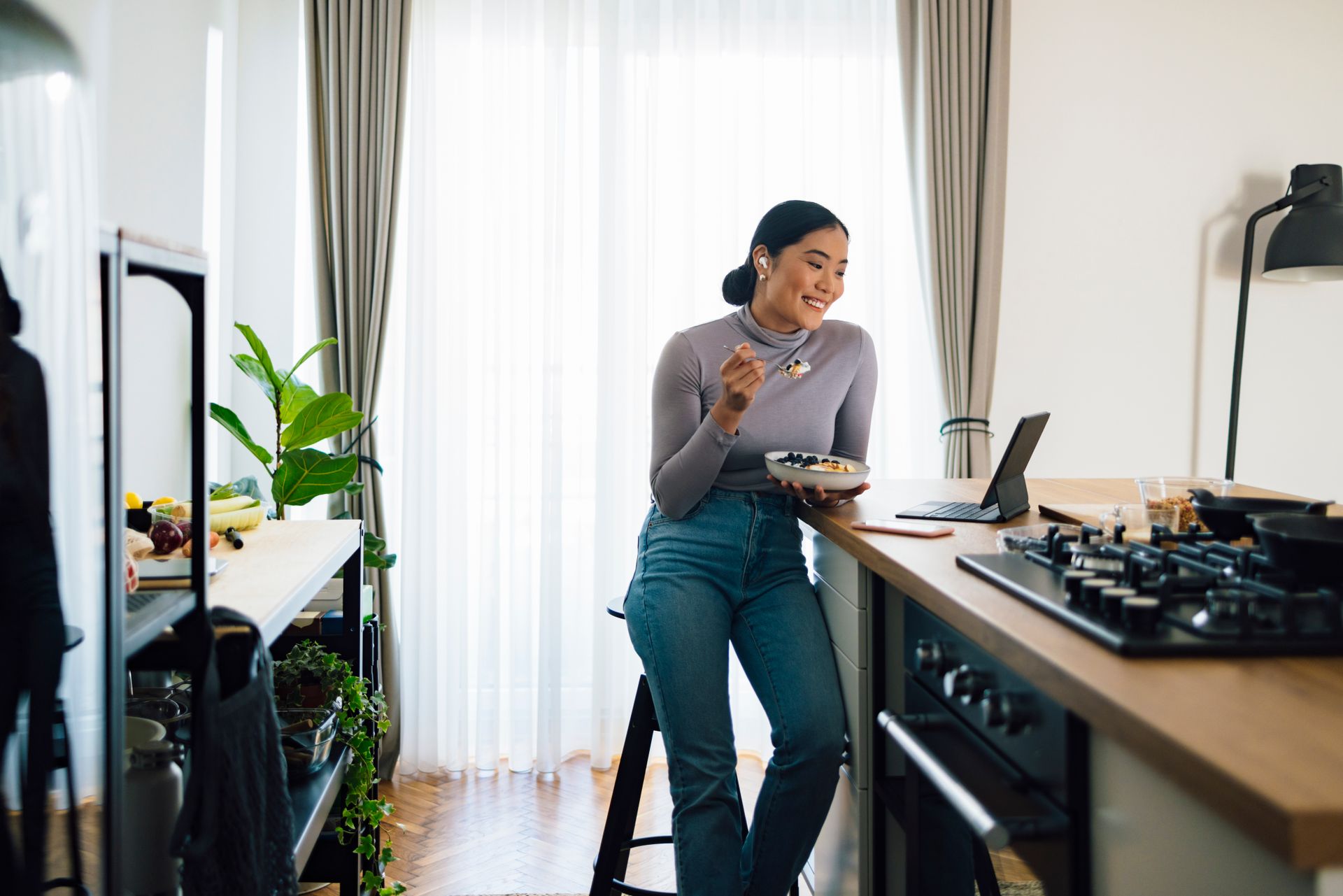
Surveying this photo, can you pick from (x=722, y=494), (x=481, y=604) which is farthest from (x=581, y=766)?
(x=722, y=494)

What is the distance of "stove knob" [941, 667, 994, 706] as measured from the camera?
93 centimetres

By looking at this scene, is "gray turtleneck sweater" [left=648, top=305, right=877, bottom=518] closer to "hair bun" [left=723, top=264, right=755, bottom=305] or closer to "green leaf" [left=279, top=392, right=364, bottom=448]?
"hair bun" [left=723, top=264, right=755, bottom=305]

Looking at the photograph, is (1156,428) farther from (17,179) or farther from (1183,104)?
(17,179)

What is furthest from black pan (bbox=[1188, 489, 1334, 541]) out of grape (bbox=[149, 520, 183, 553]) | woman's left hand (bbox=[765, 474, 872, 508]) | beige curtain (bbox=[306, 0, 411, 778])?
beige curtain (bbox=[306, 0, 411, 778])

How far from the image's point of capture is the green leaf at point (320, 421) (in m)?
2.15

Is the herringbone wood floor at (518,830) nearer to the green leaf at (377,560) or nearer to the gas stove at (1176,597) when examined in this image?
the green leaf at (377,560)

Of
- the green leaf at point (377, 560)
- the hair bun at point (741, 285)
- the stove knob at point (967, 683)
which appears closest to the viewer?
the stove knob at point (967, 683)

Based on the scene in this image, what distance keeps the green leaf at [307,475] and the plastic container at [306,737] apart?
2.13 feet

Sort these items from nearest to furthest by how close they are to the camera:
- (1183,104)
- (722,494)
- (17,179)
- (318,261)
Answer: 1. (17,179)
2. (722,494)
3. (318,261)
4. (1183,104)

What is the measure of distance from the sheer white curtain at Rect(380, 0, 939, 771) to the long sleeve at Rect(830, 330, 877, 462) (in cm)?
96

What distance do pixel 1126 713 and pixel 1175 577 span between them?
31cm

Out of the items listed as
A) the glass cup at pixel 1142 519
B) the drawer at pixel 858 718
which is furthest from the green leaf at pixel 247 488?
the glass cup at pixel 1142 519

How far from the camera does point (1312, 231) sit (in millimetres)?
2732

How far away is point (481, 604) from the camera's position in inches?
108
